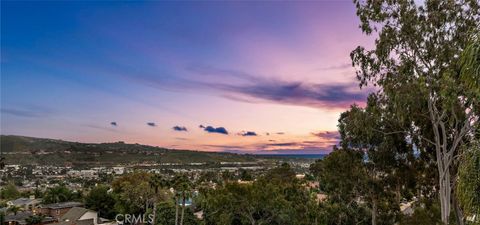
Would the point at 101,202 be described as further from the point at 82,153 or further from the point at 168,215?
the point at 82,153

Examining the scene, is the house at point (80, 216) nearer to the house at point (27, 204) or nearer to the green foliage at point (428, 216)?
the house at point (27, 204)

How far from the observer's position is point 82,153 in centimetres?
17875

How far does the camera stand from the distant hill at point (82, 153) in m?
154

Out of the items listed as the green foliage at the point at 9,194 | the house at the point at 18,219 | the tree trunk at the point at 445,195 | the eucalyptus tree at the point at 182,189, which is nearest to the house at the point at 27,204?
the house at the point at 18,219

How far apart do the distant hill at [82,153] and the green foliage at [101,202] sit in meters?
108

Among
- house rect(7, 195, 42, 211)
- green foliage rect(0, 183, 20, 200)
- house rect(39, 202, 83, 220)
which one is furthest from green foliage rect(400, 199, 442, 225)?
green foliage rect(0, 183, 20, 200)

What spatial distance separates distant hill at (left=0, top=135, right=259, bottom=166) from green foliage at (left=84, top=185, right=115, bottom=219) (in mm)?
107785

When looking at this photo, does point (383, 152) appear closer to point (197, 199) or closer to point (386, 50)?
point (386, 50)

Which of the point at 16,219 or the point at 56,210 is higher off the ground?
the point at 56,210

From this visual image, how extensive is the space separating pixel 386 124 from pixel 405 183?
6.42m

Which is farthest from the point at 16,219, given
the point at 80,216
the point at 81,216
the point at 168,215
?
the point at 168,215

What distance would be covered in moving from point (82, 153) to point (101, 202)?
131573 mm

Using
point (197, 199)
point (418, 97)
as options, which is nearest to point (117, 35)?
point (418, 97)

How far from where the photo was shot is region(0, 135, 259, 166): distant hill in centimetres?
15412
